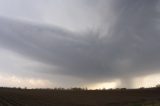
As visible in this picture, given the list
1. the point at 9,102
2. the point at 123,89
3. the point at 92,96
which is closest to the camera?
the point at 9,102

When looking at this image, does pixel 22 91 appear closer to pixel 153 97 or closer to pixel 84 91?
pixel 84 91

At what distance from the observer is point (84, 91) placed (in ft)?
176

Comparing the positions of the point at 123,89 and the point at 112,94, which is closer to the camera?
the point at 112,94

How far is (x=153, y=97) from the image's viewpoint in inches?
2124

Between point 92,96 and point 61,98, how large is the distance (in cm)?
445

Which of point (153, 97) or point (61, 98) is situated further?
point (153, 97)

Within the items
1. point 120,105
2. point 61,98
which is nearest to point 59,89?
point 61,98

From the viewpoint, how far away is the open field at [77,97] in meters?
44.5

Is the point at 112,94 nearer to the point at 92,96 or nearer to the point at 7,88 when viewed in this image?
the point at 92,96

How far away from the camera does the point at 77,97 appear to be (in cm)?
4962

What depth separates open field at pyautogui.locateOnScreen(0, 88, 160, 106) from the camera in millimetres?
44531

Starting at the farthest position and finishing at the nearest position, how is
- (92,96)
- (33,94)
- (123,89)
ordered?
(123,89), (92,96), (33,94)

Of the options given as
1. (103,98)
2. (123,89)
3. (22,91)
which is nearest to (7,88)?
(22,91)

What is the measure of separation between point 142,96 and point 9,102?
1796 cm
